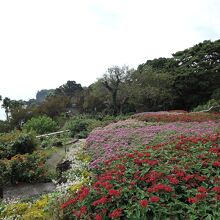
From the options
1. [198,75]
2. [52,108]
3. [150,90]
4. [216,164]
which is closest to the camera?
[216,164]

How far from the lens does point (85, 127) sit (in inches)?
612

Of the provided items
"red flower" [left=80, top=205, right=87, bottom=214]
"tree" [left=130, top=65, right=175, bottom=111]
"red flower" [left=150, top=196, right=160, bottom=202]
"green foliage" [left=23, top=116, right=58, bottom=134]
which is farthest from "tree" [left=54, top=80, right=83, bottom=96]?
"red flower" [left=150, top=196, right=160, bottom=202]

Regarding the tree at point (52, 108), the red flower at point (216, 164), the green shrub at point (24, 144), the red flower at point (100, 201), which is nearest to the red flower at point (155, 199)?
the red flower at point (100, 201)

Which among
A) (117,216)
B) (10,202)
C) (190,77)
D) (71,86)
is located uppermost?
(71,86)

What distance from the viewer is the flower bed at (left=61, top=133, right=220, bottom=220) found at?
325cm

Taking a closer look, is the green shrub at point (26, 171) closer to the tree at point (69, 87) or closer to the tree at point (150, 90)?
the tree at point (150, 90)

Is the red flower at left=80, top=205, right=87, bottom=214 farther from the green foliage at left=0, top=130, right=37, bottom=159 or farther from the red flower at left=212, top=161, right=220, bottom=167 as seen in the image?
the green foliage at left=0, top=130, right=37, bottom=159

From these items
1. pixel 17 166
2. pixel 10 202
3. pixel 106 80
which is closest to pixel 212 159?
pixel 10 202

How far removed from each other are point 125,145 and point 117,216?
4657mm

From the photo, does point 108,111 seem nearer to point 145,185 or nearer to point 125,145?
point 125,145

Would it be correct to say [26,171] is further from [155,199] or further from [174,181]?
[155,199]

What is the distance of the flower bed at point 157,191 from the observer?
3.25 meters

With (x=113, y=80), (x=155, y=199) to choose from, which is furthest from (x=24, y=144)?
(x=113, y=80)

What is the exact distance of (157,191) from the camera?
3488 mm
